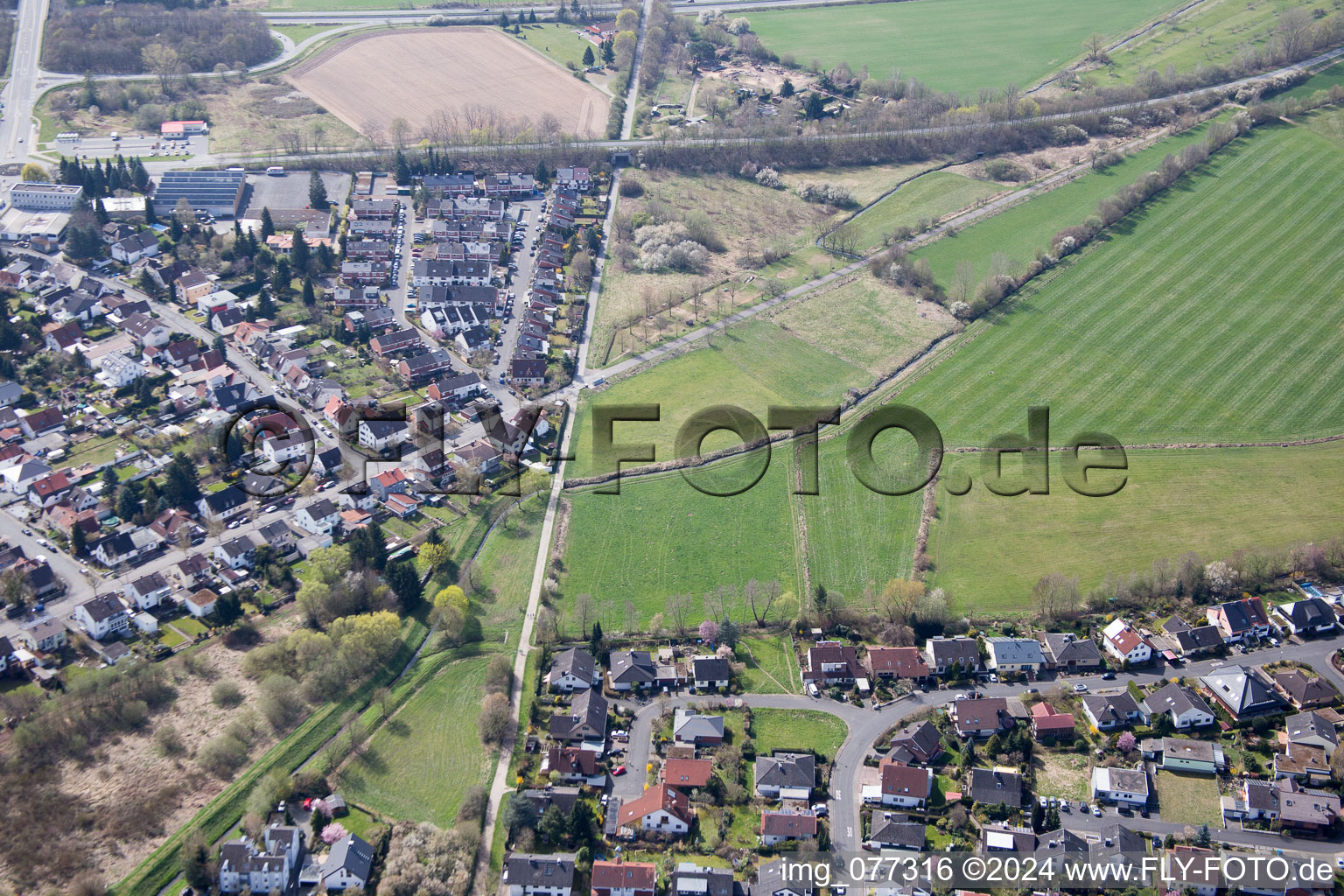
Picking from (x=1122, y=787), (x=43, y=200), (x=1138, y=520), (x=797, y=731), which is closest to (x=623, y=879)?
(x=797, y=731)

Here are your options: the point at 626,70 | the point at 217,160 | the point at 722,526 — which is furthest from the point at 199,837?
the point at 626,70

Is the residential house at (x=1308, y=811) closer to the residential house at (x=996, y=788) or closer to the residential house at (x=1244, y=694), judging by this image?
the residential house at (x=1244, y=694)

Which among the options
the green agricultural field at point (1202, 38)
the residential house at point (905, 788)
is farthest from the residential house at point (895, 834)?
the green agricultural field at point (1202, 38)

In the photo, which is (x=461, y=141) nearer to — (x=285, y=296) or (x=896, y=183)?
(x=285, y=296)

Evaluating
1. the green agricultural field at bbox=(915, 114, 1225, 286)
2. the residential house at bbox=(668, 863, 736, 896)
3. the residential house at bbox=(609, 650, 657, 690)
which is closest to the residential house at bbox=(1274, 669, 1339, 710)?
the residential house at bbox=(668, 863, 736, 896)

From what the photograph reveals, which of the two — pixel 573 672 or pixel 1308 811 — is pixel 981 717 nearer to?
pixel 1308 811

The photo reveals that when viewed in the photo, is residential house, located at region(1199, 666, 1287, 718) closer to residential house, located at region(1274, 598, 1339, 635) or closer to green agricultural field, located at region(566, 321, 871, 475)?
residential house, located at region(1274, 598, 1339, 635)
